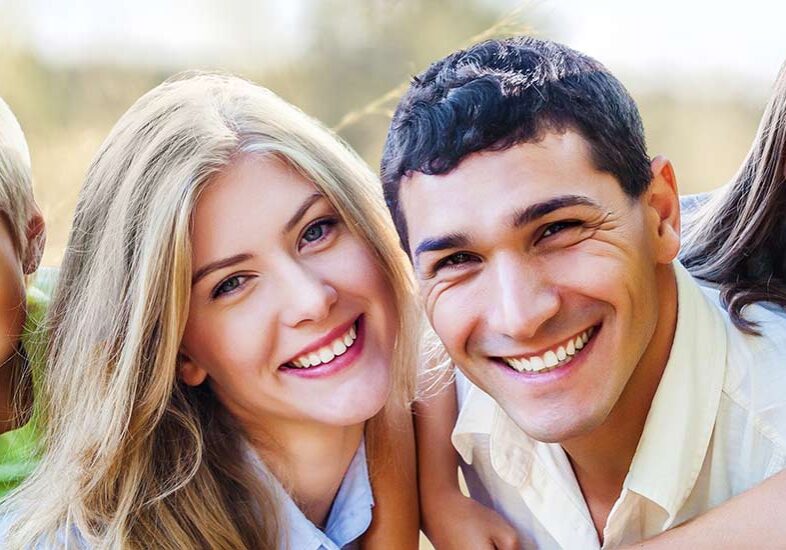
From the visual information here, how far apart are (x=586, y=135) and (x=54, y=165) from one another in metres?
3.38

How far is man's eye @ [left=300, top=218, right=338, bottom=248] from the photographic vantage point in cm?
220

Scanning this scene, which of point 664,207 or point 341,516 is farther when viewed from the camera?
point 341,516

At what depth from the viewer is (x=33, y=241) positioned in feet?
8.33

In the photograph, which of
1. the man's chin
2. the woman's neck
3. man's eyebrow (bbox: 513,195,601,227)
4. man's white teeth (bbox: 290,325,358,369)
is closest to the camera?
man's eyebrow (bbox: 513,195,601,227)

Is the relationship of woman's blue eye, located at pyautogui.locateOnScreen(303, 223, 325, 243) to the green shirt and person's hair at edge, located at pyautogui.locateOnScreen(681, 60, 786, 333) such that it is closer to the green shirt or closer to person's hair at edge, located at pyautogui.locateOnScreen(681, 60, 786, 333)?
the green shirt

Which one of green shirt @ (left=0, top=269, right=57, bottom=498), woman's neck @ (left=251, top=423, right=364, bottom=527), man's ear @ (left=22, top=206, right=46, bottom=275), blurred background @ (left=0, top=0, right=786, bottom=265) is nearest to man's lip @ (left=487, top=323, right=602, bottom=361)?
woman's neck @ (left=251, top=423, right=364, bottom=527)

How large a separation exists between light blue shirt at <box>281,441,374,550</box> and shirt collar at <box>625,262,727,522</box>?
0.60m

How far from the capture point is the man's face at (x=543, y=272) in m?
1.83

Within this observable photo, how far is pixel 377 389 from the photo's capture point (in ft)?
7.23

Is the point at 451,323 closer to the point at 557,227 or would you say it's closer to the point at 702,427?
the point at 557,227

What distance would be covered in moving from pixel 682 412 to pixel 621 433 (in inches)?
6.4

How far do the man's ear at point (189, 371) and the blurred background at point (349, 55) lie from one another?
8.76 ft

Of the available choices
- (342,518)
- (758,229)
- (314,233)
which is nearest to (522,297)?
(314,233)

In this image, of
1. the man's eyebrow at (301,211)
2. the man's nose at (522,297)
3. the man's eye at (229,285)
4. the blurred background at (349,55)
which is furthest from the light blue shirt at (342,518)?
the blurred background at (349,55)
